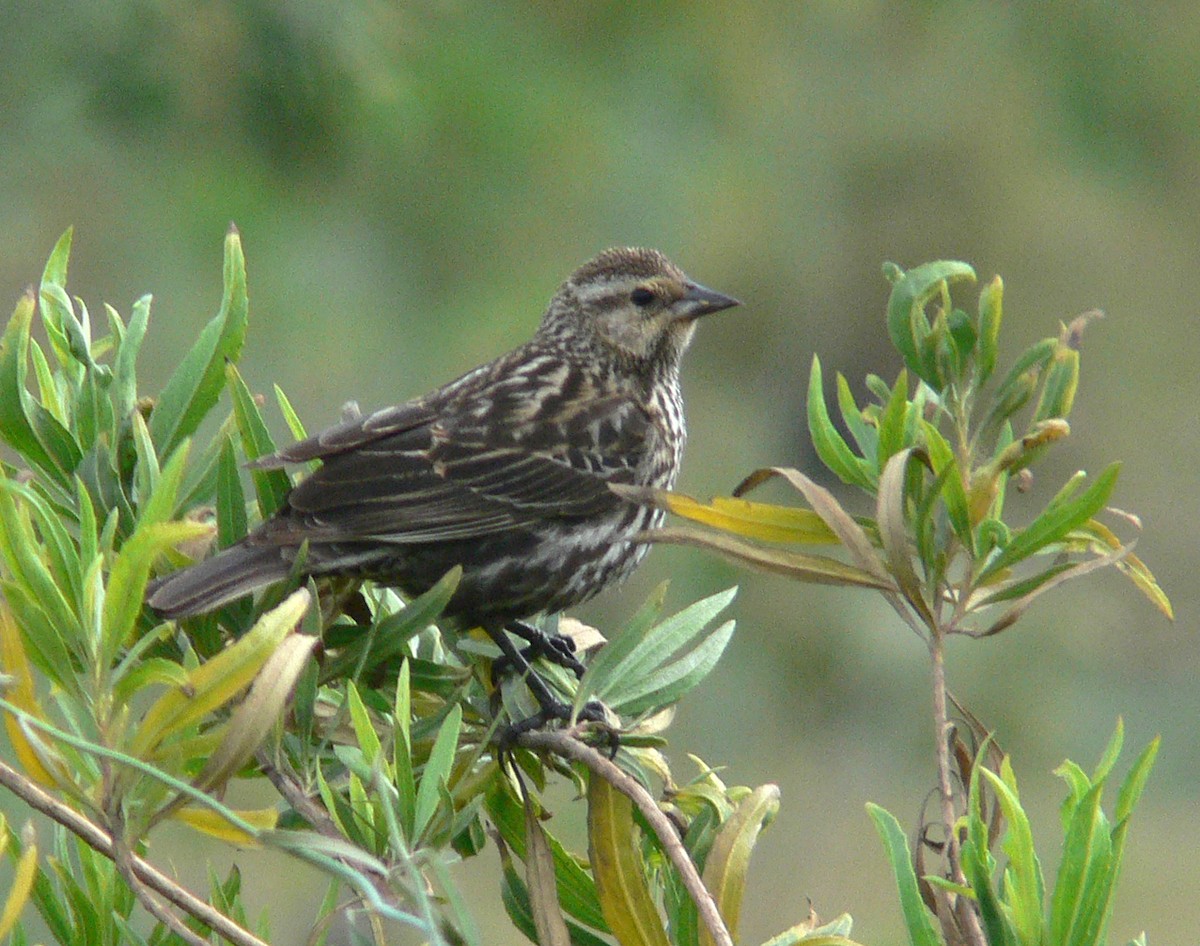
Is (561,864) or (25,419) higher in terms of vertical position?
(25,419)

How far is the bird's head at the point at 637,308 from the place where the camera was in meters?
3.22

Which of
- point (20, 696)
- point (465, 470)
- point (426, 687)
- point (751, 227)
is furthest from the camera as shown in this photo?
point (751, 227)

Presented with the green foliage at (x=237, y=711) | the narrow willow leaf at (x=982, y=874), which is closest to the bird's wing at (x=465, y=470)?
the green foliage at (x=237, y=711)

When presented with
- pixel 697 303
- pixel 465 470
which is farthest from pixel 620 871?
pixel 697 303

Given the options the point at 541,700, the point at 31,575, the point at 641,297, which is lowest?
the point at 541,700

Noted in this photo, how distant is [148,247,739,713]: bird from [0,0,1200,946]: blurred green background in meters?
0.75

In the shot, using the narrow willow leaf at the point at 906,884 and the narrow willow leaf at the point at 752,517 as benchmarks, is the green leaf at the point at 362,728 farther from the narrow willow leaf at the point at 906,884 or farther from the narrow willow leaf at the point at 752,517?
the narrow willow leaf at the point at 906,884

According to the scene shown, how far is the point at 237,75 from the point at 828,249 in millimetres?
4580

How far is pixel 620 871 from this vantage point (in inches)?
51.6

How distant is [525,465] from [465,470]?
0.12 metres

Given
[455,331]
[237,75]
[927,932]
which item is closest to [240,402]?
[927,932]

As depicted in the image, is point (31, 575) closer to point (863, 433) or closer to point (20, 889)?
point (20, 889)

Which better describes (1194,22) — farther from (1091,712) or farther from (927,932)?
(927,932)

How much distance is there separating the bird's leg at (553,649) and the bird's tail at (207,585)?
1.21ft
